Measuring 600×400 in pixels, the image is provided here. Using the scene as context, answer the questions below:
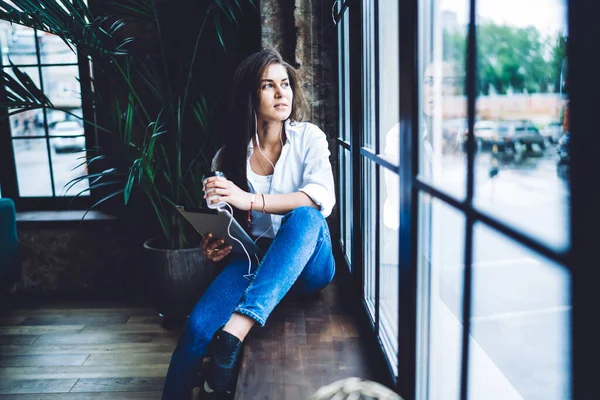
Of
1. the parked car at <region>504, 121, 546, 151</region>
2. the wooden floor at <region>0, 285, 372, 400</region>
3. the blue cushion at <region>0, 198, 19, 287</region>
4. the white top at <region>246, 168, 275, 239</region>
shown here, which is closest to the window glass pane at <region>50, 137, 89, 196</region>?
the blue cushion at <region>0, 198, 19, 287</region>

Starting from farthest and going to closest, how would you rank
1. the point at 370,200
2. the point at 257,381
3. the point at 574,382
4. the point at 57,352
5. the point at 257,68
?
the point at 57,352
the point at 257,68
the point at 370,200
the point at 257,381
the point at 574,382

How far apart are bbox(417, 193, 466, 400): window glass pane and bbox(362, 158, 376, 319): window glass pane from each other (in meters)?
0.67

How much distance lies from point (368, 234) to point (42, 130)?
8.43ft

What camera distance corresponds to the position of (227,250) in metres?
1.79

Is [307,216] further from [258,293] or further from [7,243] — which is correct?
[7,243]

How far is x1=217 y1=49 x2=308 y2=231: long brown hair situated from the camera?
6.13ft

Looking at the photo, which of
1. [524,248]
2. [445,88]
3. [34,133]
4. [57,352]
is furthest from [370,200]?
[34,133]

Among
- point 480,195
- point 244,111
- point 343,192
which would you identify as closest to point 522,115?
point 480,195

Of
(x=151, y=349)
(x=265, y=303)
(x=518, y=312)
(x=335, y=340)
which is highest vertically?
(x=518, y=312)

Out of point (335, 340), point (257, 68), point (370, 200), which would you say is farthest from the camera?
point (257, 68)

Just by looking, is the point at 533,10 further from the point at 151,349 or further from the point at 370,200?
the point at 151,349

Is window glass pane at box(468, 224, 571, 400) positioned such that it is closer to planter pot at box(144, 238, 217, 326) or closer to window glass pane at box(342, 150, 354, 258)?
window glass pane at box(342, 150, 354, 258)

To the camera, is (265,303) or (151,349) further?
(151,349)

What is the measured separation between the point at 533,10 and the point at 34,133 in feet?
11.3
